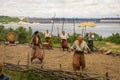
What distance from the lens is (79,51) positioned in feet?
36.0

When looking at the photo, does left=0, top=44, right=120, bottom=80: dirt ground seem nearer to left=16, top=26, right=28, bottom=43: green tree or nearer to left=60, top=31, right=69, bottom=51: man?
left=60, top=31, right=69, bottom=51: man

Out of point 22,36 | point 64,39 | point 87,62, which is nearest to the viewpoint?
point 87,62

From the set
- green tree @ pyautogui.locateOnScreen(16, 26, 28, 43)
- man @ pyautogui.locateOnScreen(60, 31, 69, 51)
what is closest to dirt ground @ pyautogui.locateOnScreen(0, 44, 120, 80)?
man @ pyautogui.locateOnScreen(60, 31, 69, 51)

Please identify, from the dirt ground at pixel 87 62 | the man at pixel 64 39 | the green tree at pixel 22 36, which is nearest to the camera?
the dirt ground at pixel 87 62

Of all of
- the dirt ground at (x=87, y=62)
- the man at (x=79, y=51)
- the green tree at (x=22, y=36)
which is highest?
the green tree at (x=22, y=36)

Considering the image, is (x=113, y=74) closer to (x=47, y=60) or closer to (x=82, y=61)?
(x=82, y=61)

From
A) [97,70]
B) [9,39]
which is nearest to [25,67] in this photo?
[97,70]

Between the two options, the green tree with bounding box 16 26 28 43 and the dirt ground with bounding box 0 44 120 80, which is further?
the green tree with bounding box 16 26 28 43

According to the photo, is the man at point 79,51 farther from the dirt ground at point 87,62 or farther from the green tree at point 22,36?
the green tree at point 22,36

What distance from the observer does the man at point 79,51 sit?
1076 centimetres

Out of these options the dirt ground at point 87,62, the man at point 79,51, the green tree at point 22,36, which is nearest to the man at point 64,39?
the dirt ground at point 87,62

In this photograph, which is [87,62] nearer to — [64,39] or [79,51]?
[79,51]

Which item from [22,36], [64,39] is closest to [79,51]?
[64,39]

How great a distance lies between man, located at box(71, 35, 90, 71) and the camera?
1076 centimetres
